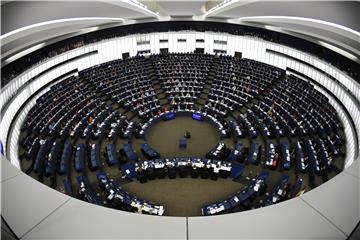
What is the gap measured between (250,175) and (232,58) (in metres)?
18.7

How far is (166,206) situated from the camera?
56.1ft

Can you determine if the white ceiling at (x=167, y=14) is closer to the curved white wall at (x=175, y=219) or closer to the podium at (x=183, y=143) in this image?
the podium at (x=183, y=143)

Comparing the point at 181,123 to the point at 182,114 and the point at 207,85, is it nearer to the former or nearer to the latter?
the point at 182,114

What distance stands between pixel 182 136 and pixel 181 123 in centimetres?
194

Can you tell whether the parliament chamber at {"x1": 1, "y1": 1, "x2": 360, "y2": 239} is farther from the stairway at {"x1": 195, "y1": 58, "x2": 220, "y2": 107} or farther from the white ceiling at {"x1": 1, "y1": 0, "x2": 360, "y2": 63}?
the white ceiling at {"x1": 1, "y1": 0, "x2": 360, "y2": 63}

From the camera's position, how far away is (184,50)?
38094mm

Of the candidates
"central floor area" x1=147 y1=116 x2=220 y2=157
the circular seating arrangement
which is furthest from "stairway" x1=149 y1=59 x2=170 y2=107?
"central floor area" x1=147 y1=116 x2=220 y2=157

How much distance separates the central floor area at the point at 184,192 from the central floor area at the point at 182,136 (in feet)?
10.0

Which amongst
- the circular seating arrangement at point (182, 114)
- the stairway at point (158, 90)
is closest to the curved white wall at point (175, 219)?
the circular seating arrangement at point (182, 114)

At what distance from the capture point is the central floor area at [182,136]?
21.9m

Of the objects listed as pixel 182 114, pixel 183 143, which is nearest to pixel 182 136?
pixel 183 143

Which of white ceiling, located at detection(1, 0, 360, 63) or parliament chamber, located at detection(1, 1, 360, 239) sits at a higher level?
white ceiling, located at detection(1, 0, 360, 63)

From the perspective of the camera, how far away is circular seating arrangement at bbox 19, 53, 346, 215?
59.4 feet

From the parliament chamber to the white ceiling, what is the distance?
1.85 m
